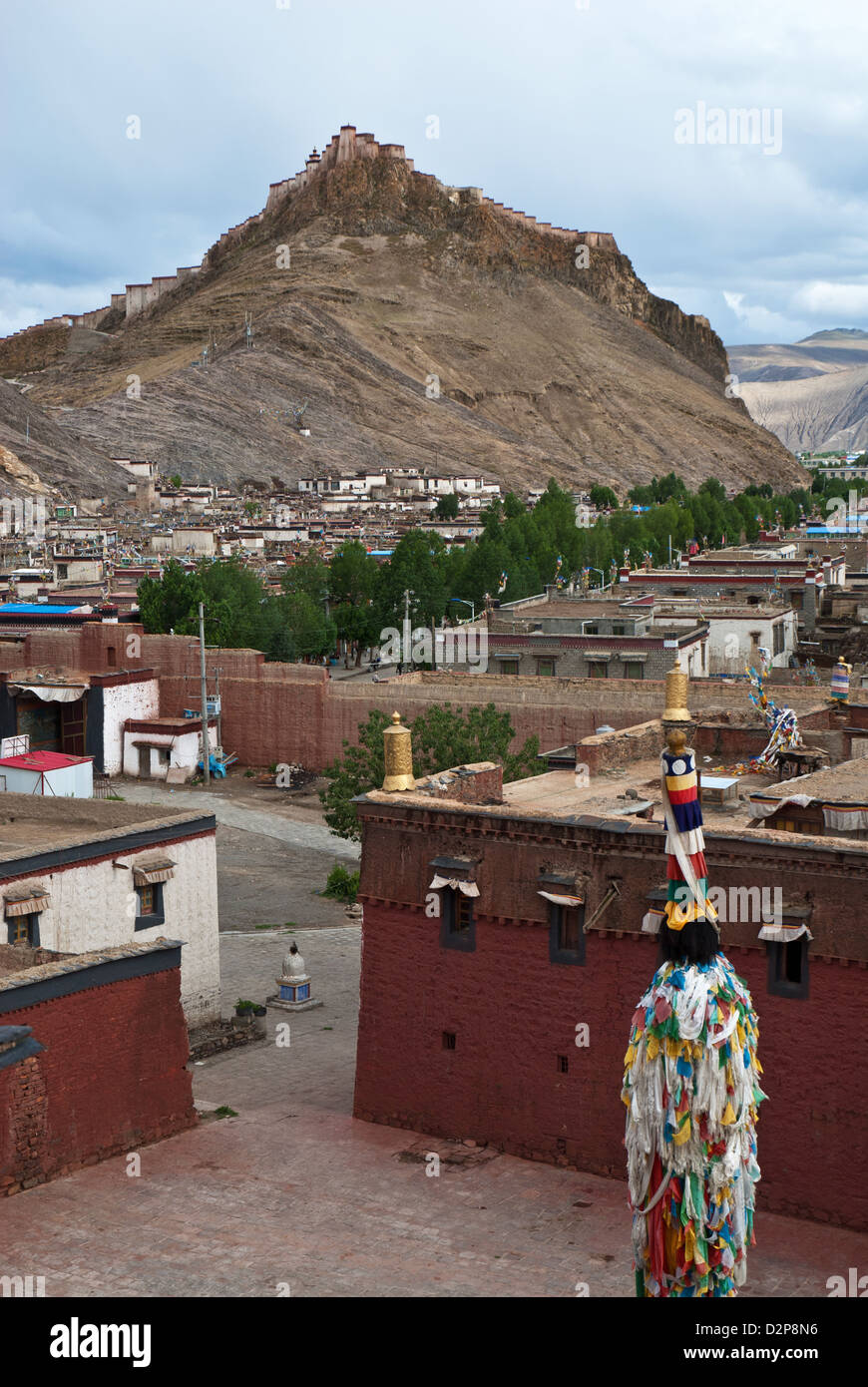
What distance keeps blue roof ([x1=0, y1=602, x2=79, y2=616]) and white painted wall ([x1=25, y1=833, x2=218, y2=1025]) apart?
36561mm

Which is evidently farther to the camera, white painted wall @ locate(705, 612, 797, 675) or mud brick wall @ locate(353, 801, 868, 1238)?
white painted wall @ locate(705, 612, 797, 675)

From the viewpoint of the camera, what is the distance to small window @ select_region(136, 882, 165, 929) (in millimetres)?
26016

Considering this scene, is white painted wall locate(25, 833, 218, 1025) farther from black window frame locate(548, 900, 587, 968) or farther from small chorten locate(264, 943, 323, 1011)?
black window frame locate(548, 900, 587, 968)

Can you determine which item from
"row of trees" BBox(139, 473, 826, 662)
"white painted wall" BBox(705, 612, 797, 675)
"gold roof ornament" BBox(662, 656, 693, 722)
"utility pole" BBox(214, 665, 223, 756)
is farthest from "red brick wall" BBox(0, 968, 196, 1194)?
"row of trees" BBox(139, 473, 826, 662)

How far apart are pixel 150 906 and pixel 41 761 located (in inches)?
484

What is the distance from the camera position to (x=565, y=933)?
20.2 meters

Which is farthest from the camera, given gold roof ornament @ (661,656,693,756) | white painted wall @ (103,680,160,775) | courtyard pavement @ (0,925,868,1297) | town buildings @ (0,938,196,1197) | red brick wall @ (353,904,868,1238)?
white painted wall @ (103,680,160,775)

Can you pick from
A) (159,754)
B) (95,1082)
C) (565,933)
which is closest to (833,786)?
(565,933)

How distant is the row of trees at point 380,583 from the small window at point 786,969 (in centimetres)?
4399

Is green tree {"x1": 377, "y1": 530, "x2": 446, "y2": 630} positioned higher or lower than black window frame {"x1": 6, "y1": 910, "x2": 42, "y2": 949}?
higher

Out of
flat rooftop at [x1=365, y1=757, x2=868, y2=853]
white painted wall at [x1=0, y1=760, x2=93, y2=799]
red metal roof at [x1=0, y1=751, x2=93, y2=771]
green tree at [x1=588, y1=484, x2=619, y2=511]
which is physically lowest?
white painted wall at [x1=0, y1=760, x2=93, y2=799]

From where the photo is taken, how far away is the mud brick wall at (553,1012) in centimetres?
1825

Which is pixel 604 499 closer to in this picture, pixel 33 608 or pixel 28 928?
pixel 33 608

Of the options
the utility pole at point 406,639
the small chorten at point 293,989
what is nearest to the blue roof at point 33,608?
the utility pole at point 406,639
